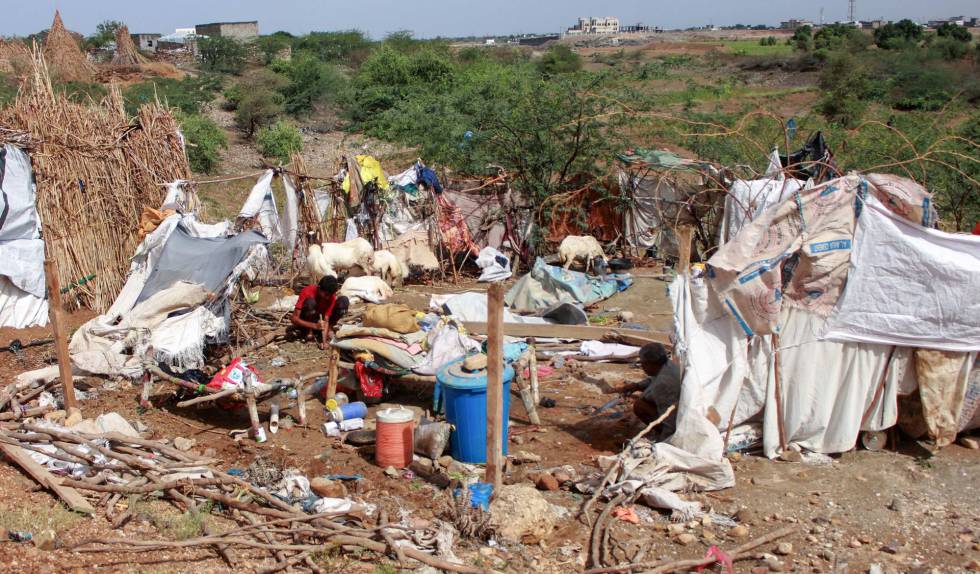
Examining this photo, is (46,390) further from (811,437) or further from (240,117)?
(240,117)

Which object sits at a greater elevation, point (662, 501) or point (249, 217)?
point (249, 217)

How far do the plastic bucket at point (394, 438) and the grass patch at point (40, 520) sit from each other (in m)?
1.87

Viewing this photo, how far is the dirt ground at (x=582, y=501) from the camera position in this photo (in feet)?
14.4

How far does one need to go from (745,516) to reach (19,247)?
8.04 m

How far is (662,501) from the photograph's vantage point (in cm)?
497

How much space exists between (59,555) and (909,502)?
15.8 ft

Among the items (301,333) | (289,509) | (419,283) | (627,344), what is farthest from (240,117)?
(289,509)

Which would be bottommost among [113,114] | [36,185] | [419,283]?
[419,283]

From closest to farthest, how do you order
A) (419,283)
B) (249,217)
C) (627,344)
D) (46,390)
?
1. (46,390)
2. (627,344)
3. (249,217)
4. (419,283)

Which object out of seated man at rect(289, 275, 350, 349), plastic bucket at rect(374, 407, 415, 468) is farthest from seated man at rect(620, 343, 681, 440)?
seated man at rect(289, 275, 350, 349)

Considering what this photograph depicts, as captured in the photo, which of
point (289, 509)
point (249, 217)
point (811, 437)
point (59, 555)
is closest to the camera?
point (59, 555)

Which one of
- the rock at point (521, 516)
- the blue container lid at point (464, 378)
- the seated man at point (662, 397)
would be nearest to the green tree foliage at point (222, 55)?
the blue container lid at point (464, 378)

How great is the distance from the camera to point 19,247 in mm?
9031

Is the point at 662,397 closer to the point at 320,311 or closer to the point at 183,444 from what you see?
the point at 183,444
